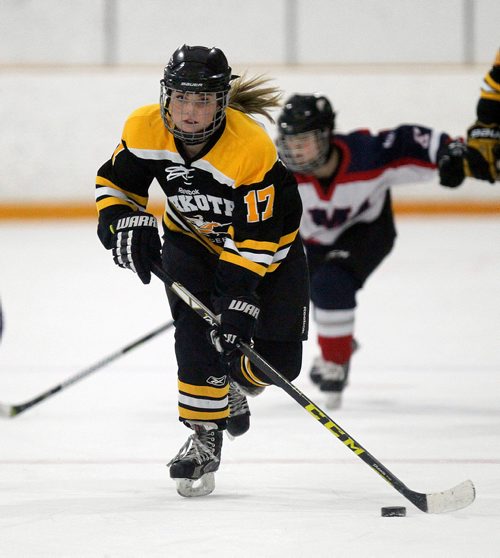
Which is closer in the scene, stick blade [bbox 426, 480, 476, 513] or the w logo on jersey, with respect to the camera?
stick blade [bbox 426, 480, 476, 513]

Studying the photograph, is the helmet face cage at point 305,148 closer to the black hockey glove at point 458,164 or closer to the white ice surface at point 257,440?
the black hockey glove at point 458,164

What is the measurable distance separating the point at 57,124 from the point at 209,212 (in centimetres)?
567

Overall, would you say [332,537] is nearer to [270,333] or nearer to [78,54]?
[270,333]

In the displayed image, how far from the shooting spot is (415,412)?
3.52m

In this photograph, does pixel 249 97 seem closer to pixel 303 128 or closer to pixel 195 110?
pixel 195 110

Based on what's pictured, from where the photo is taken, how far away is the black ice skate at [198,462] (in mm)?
2598

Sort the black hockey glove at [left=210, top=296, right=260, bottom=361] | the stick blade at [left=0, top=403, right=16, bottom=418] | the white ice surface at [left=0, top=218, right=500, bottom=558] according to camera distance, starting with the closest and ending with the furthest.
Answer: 1. the white ice surface at [left=0, top=218, right=500, bottom=558]
2. the black hockey glove at [left=210, top=296, right=260, bottom=361]
3. the stick blade at [left=0, top=403, right=16, bottom=418]

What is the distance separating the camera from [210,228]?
2689 mm

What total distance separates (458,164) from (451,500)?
5.00ft

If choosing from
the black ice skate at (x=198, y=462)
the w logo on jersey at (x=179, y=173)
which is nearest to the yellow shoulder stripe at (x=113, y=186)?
the w logo on jersey at (x=179, y=173)

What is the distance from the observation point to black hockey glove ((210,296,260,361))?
251 cm

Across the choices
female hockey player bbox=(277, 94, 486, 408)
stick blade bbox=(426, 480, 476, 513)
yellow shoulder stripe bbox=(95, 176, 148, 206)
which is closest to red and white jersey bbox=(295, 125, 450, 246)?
female hockey player bbox=(277, 94, 486, 408)

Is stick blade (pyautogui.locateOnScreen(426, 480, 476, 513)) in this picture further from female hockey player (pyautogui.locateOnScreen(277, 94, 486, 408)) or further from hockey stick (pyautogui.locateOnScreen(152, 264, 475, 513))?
female hockey player (pyautogui.locateOnScreen(277, 94, 486, 408))

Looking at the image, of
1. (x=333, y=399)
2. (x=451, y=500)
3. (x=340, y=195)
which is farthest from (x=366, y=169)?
(x=451, y=500)
